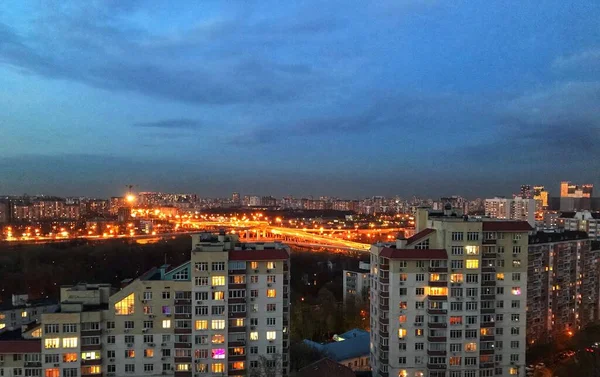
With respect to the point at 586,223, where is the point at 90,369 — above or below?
below

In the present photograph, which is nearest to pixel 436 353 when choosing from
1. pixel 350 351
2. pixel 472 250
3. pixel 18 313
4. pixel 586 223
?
pixel 472 250

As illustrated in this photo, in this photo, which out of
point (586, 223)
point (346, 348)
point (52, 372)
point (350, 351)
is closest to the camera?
point (52, 372)

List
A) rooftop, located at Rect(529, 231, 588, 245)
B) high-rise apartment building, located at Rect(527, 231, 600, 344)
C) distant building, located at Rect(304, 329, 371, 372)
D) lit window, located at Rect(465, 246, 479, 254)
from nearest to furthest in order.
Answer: lit window, located at Rect(465, 246, 479, 254) < distant building, located at Rect(304, 329, 371, 372) < high-rise apartment building, located at Rect(527, 231, 600, 344) < rooftop, located at Rect(529, 231, 588, 245)

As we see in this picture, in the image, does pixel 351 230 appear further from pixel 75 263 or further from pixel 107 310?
pixel 107 310

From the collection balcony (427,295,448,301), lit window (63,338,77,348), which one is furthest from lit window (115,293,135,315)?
balcony (427,295,448,301)

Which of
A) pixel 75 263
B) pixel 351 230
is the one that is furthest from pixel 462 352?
pixel 351 230

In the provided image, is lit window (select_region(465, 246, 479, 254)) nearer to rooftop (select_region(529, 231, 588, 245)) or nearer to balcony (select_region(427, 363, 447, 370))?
balcony (select_region(427, 363, 447, 370))

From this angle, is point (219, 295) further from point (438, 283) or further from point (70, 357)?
point (438, 283)
